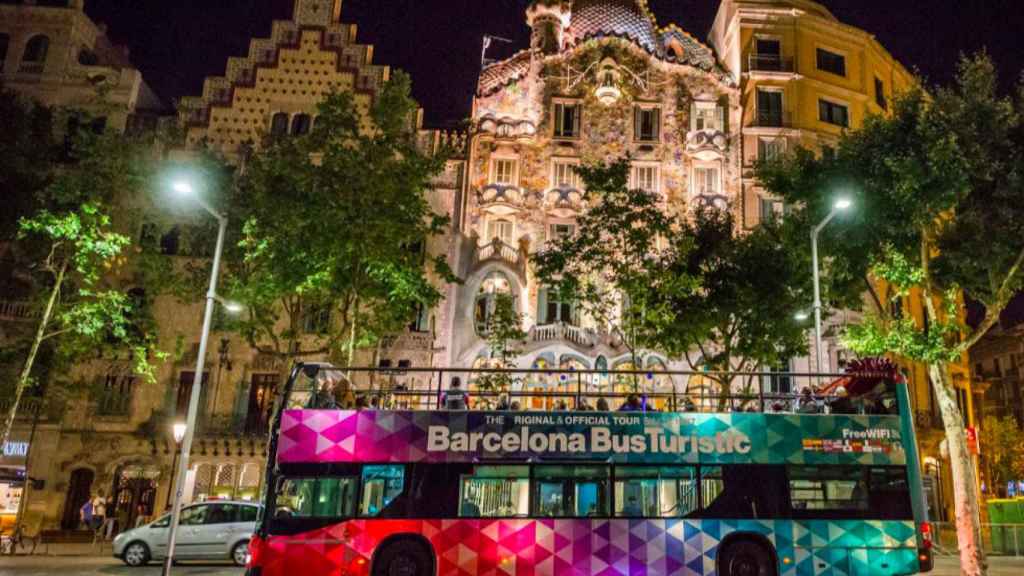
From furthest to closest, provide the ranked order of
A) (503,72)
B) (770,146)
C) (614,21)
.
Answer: (503,72), (614,21), (770,146)

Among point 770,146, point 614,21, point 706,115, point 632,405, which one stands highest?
point 614,21

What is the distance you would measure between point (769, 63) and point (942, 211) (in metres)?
21.2

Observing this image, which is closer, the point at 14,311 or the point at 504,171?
the point at 14,311

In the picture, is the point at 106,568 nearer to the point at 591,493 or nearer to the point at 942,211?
the point at 591,493

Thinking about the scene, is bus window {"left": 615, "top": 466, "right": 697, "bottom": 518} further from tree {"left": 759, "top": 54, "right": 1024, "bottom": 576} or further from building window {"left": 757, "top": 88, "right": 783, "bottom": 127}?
building window {"left": 757, "top": 88, "right": 783, "bottom": 127}

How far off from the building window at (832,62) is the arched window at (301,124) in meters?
26.9

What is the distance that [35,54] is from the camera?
122 ft

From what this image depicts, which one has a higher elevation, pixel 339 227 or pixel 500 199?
pixel 500 199

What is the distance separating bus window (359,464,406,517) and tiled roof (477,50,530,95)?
92.4 ft

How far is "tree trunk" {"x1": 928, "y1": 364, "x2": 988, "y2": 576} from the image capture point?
1777 cm

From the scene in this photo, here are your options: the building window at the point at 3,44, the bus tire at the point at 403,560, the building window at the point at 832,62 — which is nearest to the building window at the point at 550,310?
the building window at the point at 832,62

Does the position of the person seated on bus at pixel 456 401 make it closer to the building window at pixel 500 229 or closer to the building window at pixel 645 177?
the building window at pixel 500 229

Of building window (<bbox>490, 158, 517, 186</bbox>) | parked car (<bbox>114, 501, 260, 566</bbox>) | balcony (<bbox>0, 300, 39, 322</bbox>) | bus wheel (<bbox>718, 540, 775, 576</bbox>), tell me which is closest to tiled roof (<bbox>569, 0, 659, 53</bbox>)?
building window (<bbox>490, 158, 517, 186</bbox>)

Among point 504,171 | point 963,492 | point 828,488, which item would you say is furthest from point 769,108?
point 828,488
